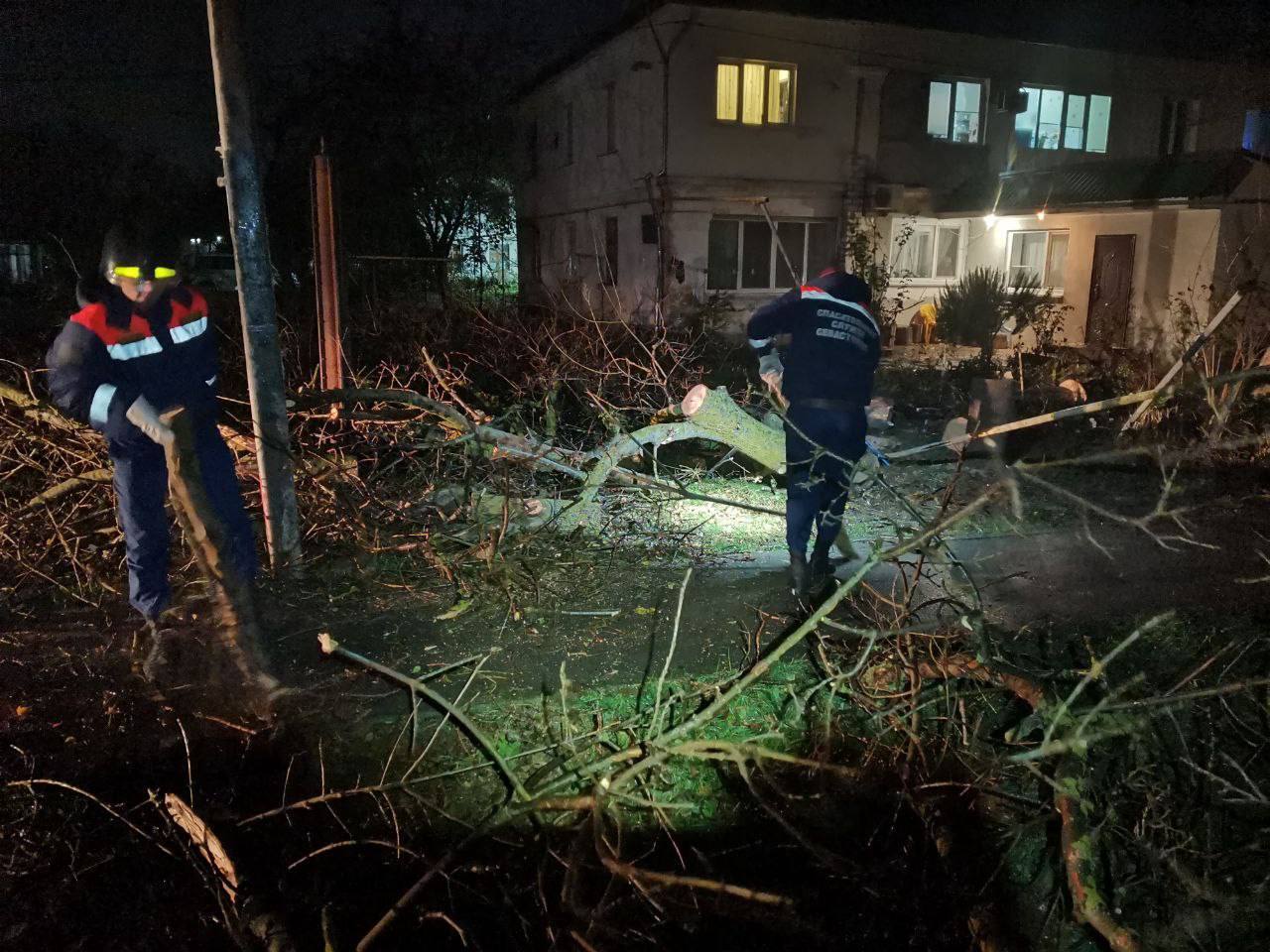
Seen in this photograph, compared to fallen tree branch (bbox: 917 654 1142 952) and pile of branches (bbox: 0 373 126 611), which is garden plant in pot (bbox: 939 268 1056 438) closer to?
fallen tree branch (bbox: 917 654 1142 952)

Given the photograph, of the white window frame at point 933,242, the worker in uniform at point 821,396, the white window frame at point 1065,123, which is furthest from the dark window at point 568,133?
the worker in uniform at point 821,396

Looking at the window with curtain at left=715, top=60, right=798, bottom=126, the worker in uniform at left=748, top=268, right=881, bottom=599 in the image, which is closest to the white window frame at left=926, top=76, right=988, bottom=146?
the window with curtain at left=715, top=60, right=798, bottom=126

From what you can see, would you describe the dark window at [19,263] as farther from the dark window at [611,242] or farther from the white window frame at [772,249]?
the white window frame at [772,249]

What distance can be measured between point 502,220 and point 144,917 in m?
22.2

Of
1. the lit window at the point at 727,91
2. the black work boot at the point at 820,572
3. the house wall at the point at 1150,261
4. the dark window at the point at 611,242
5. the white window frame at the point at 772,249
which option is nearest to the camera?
the black work boot at the point at 820,572

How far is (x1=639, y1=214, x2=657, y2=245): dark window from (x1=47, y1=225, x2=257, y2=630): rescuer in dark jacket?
12.9 m

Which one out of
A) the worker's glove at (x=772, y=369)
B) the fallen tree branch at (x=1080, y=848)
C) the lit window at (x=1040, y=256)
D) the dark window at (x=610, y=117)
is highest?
the dark window at (x=610, y=117)

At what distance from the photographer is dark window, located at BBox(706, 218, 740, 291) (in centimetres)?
1680

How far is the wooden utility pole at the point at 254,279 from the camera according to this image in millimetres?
4422

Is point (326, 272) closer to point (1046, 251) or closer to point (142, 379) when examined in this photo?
point (142, 379)

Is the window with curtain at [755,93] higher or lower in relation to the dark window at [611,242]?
higher

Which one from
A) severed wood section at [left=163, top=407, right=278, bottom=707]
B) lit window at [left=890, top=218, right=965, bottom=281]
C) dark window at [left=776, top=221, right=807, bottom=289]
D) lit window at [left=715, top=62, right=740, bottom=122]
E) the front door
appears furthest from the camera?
lit window at [left=890, top=218, right=965, bottom=281]

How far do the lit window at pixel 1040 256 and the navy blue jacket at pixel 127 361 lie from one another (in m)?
16.4

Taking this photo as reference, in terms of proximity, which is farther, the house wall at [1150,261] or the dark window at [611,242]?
the dark window at [611,242]
